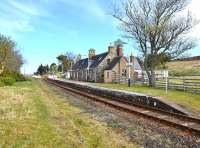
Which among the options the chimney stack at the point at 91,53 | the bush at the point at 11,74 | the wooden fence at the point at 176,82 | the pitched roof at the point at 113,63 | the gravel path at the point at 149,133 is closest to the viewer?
the gravel path at the point at 149,133

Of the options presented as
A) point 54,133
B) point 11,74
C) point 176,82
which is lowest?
point 54,133

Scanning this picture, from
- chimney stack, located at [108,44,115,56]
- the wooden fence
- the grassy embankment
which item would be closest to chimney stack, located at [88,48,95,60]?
chimney stack, located at [108,44,115,56]

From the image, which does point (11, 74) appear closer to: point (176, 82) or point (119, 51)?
point (119, 51)

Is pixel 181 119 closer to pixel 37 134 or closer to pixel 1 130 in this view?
pixel 37 134

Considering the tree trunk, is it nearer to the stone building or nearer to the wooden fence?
the wooden fence

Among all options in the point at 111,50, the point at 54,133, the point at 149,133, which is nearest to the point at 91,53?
the point at 111,50

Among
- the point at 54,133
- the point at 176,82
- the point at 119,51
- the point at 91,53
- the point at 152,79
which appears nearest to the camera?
the point at 54,133

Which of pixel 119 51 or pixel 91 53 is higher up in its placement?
pixel 91 53

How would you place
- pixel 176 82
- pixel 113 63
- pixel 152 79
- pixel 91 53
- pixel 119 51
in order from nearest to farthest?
pixel 152 79, pixel 176 82, pixel 113 63, pixel 119 51, pixel 91 53

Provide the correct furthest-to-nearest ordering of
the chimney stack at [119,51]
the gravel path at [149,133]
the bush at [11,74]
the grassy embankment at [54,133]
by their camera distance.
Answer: the chimney stack at [119,51]
the bush at [11,74]
the gravel path at [149,133]
the grassy embankment at [54,133]

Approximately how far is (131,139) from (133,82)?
3360cm

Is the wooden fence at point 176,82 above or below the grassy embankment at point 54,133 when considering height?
above

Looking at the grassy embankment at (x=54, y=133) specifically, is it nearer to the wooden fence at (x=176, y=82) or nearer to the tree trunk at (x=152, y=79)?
the wooden fence at (x=176, y=82)

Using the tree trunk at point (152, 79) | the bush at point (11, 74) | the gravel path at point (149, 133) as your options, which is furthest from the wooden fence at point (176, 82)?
the bush at point (11, 74)
